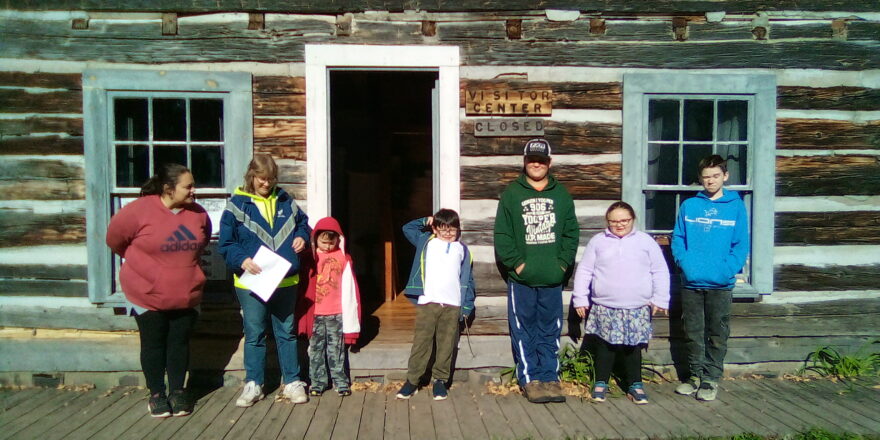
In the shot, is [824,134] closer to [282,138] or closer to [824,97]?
[824,97]

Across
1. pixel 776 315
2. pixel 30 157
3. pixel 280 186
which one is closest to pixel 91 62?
pixel 30 157

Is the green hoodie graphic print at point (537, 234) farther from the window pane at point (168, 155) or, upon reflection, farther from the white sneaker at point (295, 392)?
the window pane at point (168, 155)

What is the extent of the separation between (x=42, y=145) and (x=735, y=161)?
19.1ft

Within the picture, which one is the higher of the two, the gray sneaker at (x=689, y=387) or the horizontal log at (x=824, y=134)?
the horizontal log at (x=824, y=134)

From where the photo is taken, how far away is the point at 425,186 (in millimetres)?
8586

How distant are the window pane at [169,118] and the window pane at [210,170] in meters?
0.27

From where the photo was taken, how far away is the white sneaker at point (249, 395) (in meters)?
4.76

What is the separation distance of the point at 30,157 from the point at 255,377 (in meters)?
2.62

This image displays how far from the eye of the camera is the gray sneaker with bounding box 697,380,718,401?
16.1ft

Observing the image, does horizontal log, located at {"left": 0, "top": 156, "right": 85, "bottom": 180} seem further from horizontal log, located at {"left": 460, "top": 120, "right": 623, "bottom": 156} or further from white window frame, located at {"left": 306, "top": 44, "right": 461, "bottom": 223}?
horizontal log, located at {"left": 460, "top": 120, "right": 623, "bottom": 156}

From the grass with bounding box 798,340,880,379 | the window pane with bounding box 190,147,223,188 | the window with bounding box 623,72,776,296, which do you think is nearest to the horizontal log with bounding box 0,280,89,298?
the window pane with bounding box 190,147,223,188

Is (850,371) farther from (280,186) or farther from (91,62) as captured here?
(91,62)

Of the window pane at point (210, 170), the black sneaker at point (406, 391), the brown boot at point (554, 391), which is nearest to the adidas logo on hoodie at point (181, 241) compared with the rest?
the window pane at point (210, 170)

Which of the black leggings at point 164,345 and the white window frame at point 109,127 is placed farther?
the white window frame at point 109,127
